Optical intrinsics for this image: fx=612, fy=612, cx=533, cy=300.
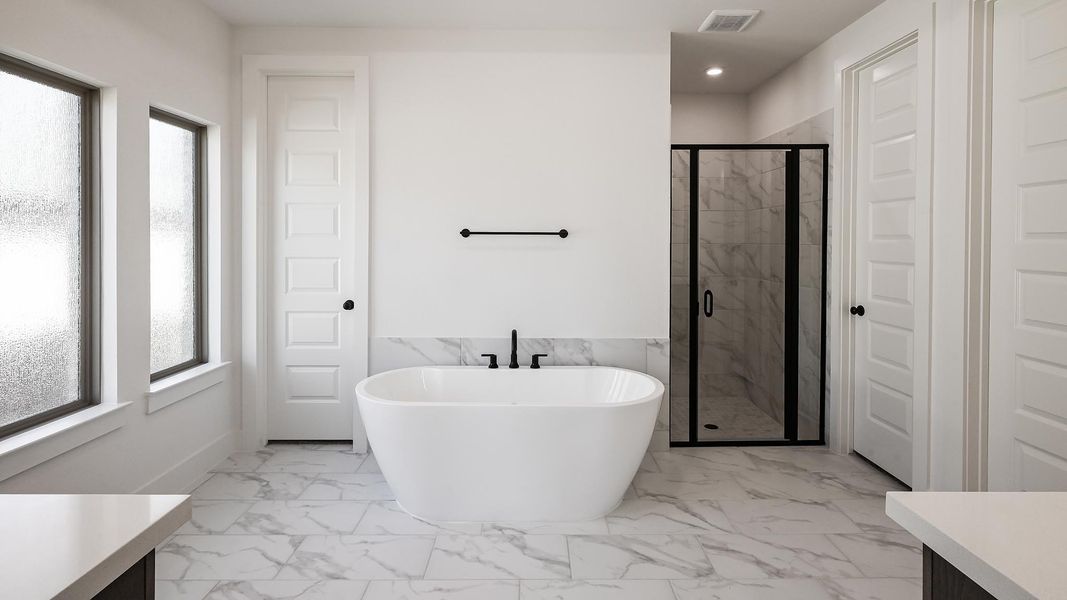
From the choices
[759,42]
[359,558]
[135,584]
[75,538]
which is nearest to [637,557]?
[359,558]

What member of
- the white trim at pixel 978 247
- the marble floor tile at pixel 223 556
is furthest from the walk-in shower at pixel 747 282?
the marble floor tile at pixel 223 556

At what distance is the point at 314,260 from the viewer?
364cm

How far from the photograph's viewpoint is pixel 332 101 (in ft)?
11.8

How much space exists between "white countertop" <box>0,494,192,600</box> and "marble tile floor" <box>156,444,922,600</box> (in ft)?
4.25

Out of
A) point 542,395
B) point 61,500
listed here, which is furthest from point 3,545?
point 542,395

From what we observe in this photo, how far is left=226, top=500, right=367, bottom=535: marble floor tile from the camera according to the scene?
257 cm

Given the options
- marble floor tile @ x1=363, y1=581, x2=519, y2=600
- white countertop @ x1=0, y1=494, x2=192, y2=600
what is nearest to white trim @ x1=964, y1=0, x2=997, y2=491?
marble floor tile @ x1=363, y1=581, x2=519, y2=600

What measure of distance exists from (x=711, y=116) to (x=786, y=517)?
345 centimetres

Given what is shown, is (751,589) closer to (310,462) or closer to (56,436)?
(310,462)

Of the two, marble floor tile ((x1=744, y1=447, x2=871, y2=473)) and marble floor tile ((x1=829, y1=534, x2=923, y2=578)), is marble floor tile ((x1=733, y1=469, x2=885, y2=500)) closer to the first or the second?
marble floor tile ((x1=744, y1=447, x2=871, y2=473))

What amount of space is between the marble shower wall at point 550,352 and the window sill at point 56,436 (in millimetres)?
1382

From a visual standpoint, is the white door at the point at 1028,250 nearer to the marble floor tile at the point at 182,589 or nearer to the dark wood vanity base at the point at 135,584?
the dark wood vanity base at the point at 135,584

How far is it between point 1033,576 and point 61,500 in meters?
1.39

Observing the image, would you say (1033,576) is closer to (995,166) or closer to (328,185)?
(995,166)
